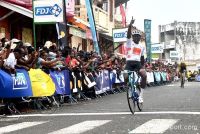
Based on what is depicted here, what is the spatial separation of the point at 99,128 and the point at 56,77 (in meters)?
7.59

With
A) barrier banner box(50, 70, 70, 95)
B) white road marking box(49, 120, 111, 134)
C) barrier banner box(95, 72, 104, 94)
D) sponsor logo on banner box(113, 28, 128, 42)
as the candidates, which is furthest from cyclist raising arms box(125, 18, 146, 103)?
sponsor logo on banner box(113, 28, 128, 42)

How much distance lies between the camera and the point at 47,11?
20.1 meters

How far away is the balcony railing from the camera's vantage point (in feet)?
125

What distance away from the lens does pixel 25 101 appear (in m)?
15.1

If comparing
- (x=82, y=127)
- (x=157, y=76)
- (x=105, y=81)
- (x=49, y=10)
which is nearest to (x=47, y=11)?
(x=49, y=10)

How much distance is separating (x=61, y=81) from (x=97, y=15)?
22551mm

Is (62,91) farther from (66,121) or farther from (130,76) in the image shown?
(66,121)

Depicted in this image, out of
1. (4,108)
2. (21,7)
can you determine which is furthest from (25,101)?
(21,7)

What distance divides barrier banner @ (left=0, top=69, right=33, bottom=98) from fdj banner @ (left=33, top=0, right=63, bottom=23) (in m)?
5.13

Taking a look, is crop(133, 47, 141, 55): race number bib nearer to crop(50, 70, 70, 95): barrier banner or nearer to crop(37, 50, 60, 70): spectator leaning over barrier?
crop(37, 50, 60, 70): spectator leaning over barrier

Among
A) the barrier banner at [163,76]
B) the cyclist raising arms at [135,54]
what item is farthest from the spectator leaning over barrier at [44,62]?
the barrier banner at [163,76]

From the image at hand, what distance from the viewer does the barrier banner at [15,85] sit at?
14.1 m

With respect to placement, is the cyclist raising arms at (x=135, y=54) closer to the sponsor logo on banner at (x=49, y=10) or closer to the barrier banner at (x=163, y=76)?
the sponsor logo on banner at (x=49, y=10)


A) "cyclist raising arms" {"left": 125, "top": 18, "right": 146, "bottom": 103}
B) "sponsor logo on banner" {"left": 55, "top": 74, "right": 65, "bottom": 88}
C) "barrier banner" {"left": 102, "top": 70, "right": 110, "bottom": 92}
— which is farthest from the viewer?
"barrier banner" {"left": 102, "top": 70, "right": 110, "bottom": 92}
